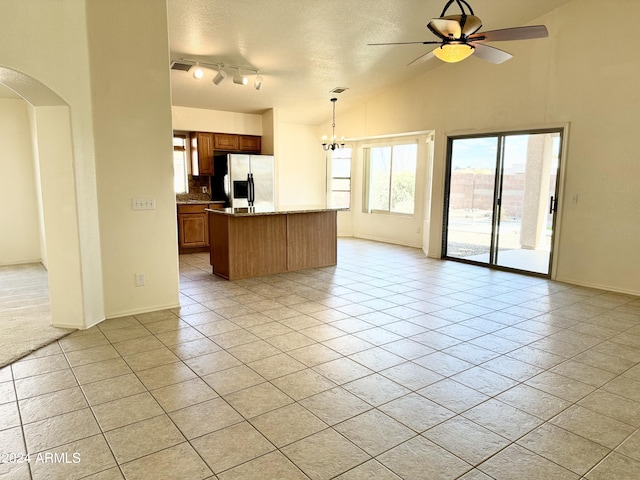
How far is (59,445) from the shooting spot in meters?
2.09

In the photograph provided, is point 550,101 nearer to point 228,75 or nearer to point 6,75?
point 228,75

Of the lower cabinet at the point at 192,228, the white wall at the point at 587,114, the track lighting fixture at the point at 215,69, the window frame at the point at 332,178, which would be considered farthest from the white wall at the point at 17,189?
the white wall at the point at 587,114

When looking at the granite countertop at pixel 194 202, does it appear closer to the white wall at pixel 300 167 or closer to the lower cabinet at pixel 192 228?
the lower cabinet at pixel 192 228

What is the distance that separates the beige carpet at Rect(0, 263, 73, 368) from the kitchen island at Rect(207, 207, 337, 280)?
6.90 feet

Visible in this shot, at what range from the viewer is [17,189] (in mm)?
6582

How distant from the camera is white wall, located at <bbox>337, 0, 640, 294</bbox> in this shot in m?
4.84


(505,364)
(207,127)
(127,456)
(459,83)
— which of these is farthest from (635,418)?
(207,127)

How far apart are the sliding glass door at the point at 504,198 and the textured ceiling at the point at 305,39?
52.0 inches

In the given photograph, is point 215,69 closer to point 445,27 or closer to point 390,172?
point 445,27

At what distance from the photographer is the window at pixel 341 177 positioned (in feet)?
31.4

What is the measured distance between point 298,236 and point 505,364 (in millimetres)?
3649

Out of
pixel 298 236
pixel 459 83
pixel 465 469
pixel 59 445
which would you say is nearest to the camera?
pixel 465 469

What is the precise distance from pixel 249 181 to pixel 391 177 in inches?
122

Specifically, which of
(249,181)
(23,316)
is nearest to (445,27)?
(23,316)
